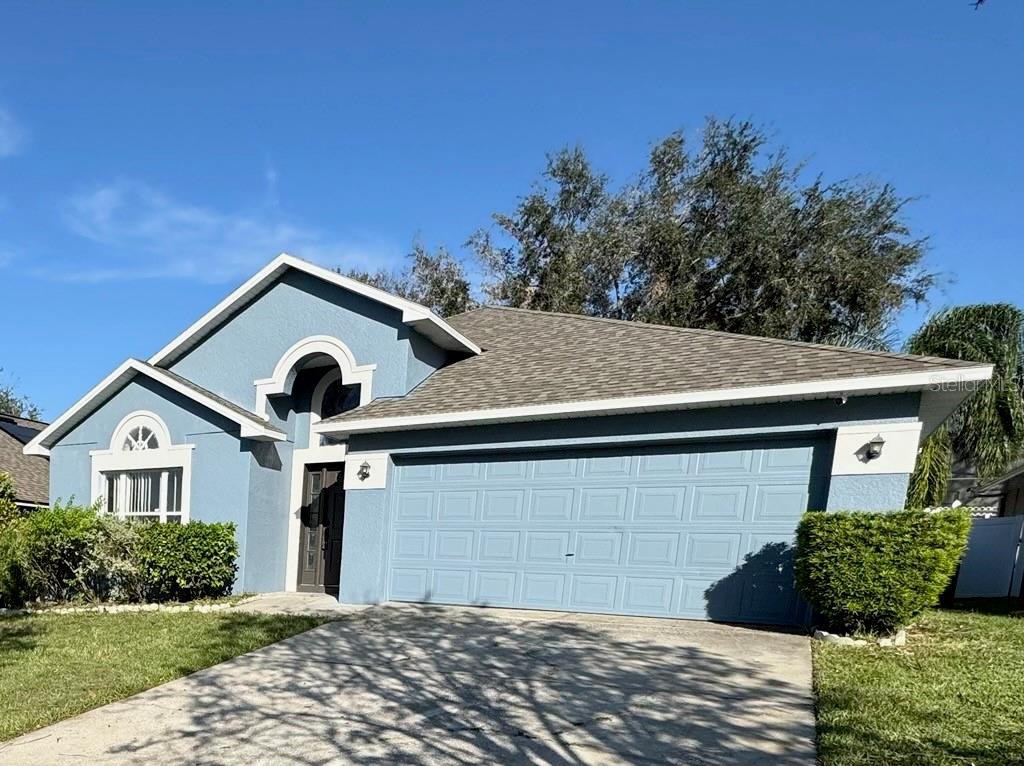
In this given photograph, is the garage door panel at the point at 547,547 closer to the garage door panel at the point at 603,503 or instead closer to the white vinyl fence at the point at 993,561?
the garage door panel at the point at 603,503

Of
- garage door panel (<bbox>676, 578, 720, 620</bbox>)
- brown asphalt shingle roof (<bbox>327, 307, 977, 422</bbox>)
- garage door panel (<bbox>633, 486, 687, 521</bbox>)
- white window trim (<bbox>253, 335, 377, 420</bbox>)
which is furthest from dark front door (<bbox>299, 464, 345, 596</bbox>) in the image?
garage door panel (<bbox>676, 578, 720, 620</bbox>)

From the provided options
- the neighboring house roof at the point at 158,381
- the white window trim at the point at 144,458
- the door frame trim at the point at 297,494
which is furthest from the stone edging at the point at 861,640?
the white window trim at the point at 144,458

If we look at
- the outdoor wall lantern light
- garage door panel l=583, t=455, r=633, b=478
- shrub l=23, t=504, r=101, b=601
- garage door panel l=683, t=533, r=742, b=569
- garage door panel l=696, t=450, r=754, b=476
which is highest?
the outdoor wall lantern light

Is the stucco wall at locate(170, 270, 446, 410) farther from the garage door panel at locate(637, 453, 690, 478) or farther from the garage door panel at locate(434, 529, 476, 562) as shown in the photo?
the garage door panel at locate(637, 453, 690, 478)

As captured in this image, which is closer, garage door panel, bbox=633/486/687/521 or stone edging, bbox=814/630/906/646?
stone edging, bbox=814/630/906/646

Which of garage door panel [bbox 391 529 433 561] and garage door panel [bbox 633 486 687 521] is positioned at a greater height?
garage door panel [bbox 633 486 687 521]

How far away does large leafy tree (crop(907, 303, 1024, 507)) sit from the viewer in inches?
503

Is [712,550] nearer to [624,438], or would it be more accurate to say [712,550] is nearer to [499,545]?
[624,438]

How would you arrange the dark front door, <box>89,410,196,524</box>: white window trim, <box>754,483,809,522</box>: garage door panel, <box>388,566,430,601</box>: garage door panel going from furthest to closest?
<box>89,410,196,524</box>: white window trim < the dark front door < <box>388,566,430,601</box>: garage door panel < <box>754,483,809,522</box>: garage door panel

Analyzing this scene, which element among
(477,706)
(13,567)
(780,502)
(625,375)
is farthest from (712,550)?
(13,567)

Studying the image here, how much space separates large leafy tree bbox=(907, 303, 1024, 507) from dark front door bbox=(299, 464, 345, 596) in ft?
38.1

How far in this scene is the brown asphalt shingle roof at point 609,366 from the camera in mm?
7477

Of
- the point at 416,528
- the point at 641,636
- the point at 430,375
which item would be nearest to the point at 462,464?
the point at 416,528

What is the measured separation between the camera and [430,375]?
11.0m
